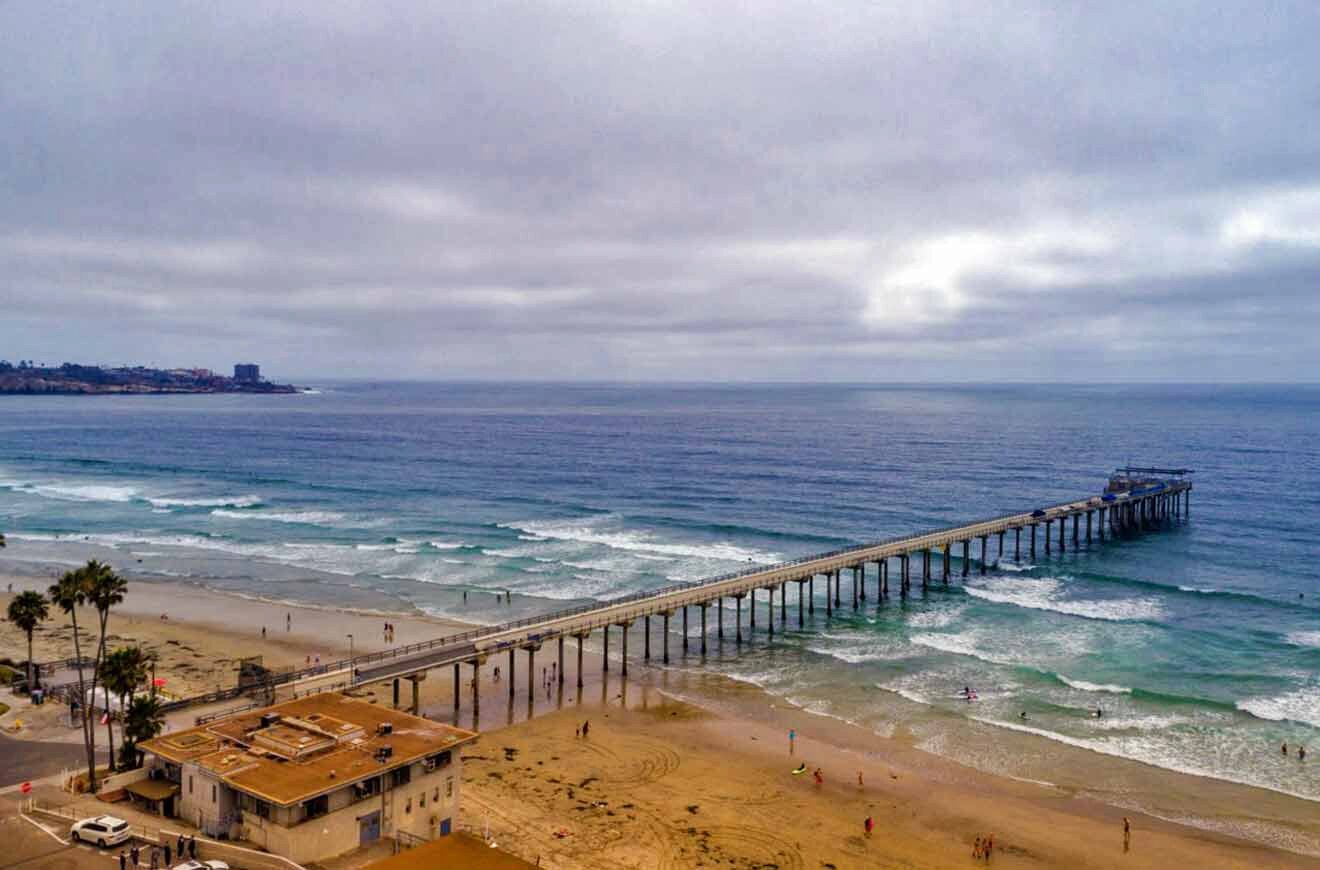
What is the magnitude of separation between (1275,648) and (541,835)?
45581 millimetres

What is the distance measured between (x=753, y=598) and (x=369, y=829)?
117ft

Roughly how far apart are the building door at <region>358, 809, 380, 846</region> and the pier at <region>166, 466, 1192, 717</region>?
12.7 meters

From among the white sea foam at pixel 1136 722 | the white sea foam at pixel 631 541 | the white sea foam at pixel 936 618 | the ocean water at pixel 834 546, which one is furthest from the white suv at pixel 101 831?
the white sea foam at pixel 631 541

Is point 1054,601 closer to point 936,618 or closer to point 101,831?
point 936,618

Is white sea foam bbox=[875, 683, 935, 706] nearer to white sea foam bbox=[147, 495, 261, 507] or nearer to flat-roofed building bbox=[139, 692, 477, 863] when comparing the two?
flat-roofed building bbox=[139, 692, 477, 863]

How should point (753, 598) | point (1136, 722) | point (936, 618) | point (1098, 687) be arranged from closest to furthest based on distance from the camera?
point (1136, 722)
point (1098, 687)
point (753, 598)
point (936, 618)

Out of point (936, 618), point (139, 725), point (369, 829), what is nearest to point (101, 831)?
point (139, 725)

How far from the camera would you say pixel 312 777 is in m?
26.7

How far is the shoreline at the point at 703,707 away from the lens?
3569 centimetres

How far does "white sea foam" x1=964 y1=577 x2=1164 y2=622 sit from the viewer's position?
62.0m

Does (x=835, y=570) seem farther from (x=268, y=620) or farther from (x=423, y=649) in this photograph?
(x=268, y=620)

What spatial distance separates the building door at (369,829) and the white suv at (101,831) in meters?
6.18

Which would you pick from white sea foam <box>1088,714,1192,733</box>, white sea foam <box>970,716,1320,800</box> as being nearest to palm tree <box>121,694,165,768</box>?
white sea foam <box>970,716,1320,800</box>

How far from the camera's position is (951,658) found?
2112 inches
